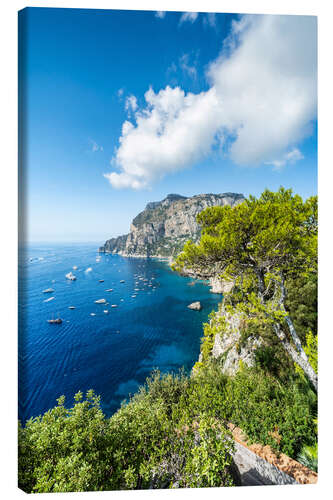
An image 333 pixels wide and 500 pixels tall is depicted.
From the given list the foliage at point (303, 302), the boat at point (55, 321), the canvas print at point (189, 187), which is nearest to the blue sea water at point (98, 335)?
the boat at point (55, 321)

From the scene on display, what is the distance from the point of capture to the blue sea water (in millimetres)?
9320

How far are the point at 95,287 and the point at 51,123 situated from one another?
1938 cm

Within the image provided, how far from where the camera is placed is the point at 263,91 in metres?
2.77

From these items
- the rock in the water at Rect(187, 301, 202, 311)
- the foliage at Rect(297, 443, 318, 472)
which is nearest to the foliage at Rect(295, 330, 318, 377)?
the foliage at Rect(297, 443, 318, 472)

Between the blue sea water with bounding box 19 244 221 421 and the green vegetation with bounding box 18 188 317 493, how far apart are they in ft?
7.12

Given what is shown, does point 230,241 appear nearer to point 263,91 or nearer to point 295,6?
point 263,91

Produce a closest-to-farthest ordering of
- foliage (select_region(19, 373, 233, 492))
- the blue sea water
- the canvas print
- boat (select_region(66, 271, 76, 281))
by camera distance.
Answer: foliage (select_region(19, 373, 233, 492)) < the canvas print < the blue sea water < boat (select_region(66, 271, 76, 281))

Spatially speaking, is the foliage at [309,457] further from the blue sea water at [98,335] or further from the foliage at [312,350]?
the blue sea water at [98,335]

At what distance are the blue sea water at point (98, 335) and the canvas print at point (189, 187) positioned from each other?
68.7 inches

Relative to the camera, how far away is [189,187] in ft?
14.4

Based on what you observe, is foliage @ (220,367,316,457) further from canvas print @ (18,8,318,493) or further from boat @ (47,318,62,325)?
boat @ (47,318,62,325)

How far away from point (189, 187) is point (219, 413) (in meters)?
4.22

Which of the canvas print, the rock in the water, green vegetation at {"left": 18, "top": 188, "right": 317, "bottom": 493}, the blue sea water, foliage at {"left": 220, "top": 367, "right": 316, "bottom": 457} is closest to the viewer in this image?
green vegetation at {"left": 18, "top": 188, "right": 317, "bottom": 493}

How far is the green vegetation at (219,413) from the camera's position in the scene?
1.90m
